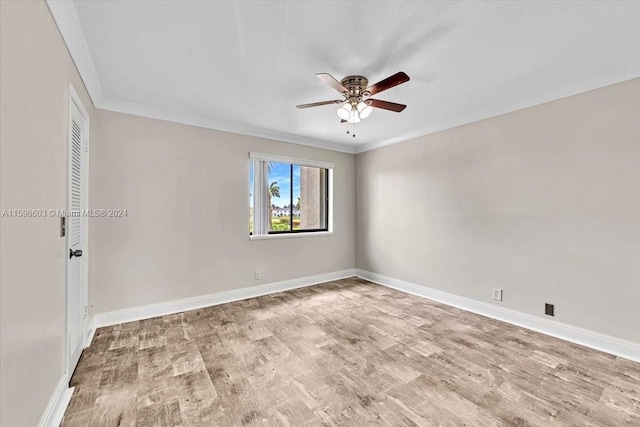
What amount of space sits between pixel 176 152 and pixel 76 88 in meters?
1.31

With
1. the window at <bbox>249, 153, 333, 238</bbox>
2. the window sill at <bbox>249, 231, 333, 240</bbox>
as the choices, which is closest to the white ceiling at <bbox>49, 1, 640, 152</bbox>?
the window at <bbox>249, 153, 333, 238</bbox>

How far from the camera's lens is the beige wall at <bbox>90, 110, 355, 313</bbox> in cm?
305

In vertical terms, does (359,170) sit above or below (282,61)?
below

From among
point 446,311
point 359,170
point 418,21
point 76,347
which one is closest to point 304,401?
point 76,347

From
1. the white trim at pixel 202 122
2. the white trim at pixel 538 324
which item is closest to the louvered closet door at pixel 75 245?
the white trim at pixel 202 122

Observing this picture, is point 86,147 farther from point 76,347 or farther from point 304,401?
point 304,401

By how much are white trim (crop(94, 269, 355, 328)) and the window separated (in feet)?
2.61

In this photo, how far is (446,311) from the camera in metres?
3.47

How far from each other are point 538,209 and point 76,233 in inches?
174

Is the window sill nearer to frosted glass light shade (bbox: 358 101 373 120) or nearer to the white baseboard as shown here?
the white baseboard

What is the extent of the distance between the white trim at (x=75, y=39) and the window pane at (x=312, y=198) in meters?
3.13

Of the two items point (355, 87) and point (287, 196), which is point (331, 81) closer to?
point (355, 87)

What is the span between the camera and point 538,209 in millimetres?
2926

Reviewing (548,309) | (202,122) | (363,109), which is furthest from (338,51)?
(548,309)
